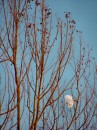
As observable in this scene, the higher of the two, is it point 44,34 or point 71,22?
point 71,22

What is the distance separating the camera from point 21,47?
12.8 feet

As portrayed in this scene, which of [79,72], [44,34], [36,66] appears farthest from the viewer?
[79,72]

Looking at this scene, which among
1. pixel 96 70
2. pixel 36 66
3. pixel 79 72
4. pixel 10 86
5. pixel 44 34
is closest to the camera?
pixel 36 66

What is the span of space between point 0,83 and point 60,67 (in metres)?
1.56

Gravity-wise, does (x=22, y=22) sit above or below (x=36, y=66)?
above

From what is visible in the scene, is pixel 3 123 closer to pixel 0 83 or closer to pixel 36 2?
pixel 0 83

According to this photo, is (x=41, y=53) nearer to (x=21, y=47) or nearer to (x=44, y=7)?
(x=21, y=47)

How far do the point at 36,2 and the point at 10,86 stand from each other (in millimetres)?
1733

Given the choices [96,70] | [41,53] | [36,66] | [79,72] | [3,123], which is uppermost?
[96,70]

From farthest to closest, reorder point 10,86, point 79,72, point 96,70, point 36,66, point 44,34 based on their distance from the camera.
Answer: point 96,70, point 79,72, point 10,86, point 44,34, point 36,66

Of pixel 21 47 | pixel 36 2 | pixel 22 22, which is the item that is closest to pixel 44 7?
pixel 36 2

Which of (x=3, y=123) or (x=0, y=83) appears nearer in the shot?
(x=3, y=123)

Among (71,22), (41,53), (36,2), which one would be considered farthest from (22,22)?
(71,22)

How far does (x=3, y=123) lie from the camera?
3.55m
